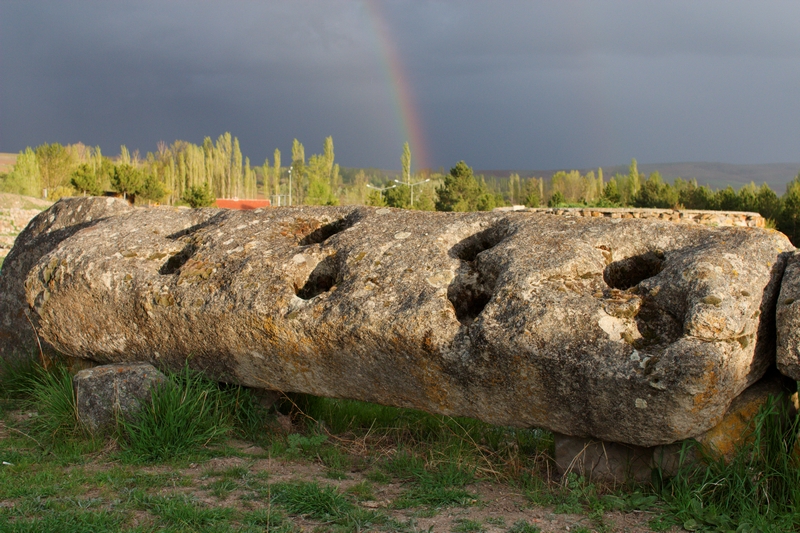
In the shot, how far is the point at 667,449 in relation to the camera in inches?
165

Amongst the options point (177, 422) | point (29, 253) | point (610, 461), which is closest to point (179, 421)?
point (177, 422)

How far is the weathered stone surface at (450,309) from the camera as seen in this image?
3922mm

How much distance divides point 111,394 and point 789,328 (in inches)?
176

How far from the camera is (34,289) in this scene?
5801 mm

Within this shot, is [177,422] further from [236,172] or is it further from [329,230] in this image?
[236,172]

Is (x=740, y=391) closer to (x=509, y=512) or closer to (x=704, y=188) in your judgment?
(x=509, y=512)

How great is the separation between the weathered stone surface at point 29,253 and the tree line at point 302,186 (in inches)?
1003

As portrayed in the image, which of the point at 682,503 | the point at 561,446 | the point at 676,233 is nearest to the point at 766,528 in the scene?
the point at 682,503

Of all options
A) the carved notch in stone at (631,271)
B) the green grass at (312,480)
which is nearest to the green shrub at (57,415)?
the green grass at (312,480)

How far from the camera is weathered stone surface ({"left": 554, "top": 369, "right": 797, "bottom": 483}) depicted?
13.3 ft

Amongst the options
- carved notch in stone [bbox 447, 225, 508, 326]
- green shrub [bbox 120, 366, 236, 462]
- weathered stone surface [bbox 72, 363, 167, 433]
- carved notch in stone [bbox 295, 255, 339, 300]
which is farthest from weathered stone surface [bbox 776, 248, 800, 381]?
weathered stone surface [bbox 72, 363, 167, 433]

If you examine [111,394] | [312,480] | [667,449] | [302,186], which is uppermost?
[302,186]

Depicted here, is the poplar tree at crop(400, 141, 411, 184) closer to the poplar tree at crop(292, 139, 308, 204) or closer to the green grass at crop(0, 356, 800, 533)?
the poplar tree at crop(292, 139, 308, 204)

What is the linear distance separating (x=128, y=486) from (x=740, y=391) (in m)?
3.67
